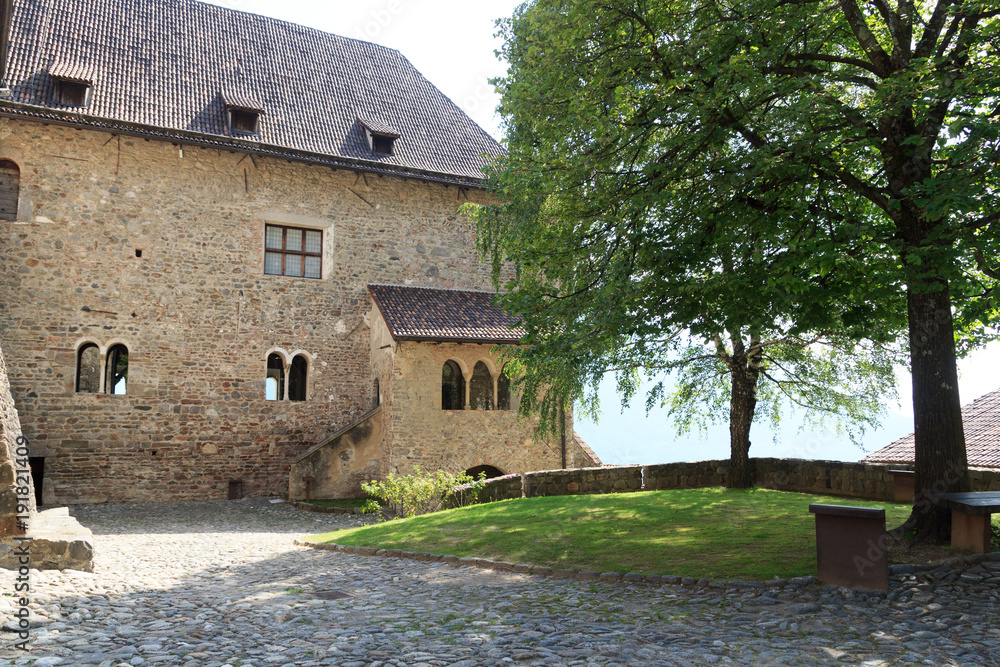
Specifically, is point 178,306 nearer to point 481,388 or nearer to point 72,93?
point 72,93

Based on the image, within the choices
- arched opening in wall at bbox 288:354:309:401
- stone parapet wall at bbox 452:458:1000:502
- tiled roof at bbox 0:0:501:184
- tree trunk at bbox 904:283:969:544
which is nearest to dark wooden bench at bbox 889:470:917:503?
stone parapet wall at bbox 452:458:1000:502

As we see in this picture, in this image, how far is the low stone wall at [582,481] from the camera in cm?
1411

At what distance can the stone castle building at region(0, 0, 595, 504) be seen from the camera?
15750mm

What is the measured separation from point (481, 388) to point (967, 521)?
1203 cm

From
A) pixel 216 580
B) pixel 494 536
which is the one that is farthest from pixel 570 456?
pixel 216 580

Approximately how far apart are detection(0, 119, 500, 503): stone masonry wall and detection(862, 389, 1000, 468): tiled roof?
30.9 feet

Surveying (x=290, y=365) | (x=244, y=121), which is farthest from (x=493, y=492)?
(x=244, y=121)

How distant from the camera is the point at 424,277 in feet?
64.2

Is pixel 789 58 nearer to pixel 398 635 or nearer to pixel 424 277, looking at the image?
pixel 398 635

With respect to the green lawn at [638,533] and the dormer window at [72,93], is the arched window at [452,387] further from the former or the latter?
the dormer window at [72,93]

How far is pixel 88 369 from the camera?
16.2m

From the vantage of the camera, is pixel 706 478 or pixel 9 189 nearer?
pixel 706 478

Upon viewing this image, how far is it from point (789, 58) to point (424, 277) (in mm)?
12874

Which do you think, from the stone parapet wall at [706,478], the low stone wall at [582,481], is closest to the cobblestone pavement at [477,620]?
the low stone wall at [582,481]
